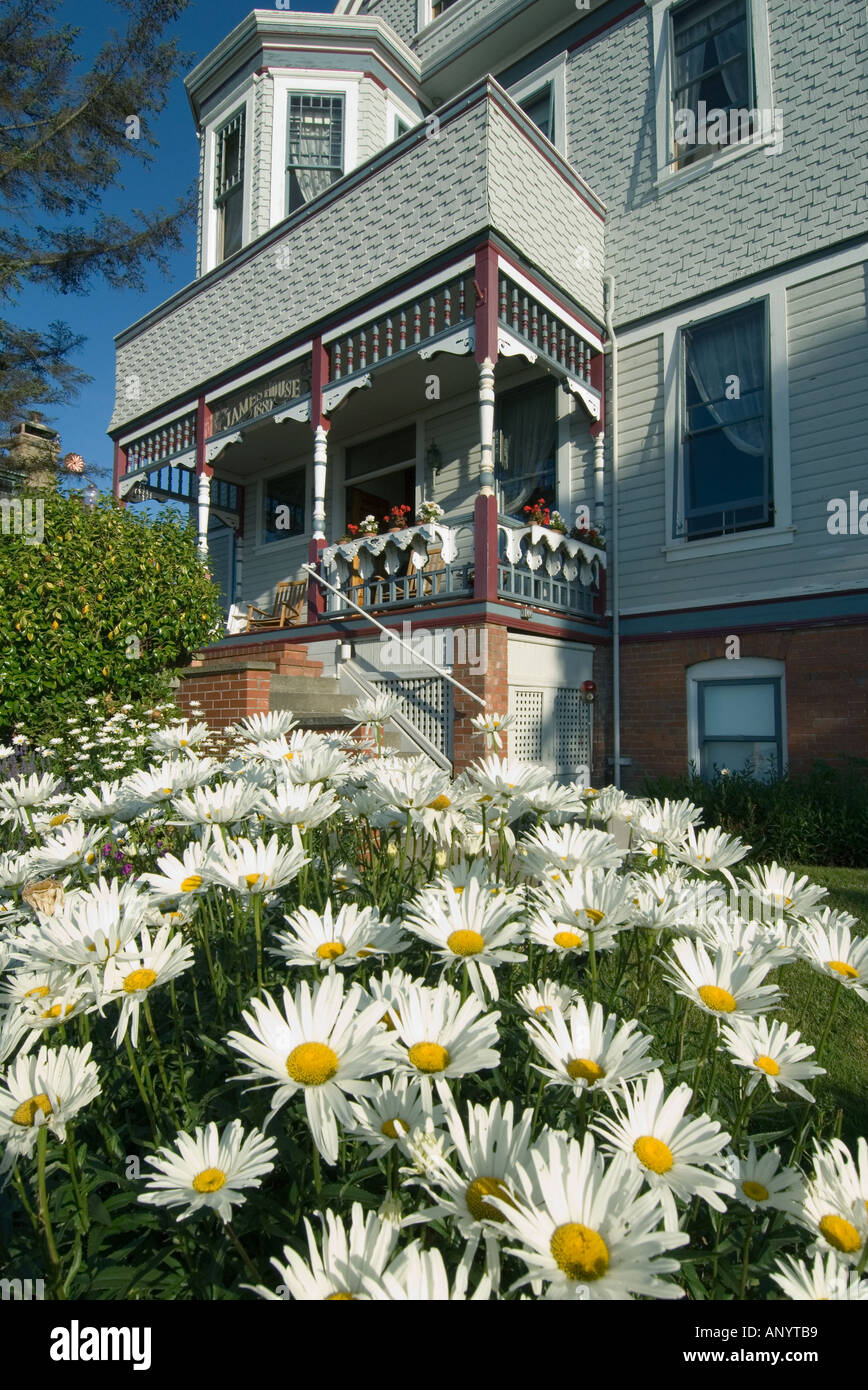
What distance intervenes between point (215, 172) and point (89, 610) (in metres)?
9.75

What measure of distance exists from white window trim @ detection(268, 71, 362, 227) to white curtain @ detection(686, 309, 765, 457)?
21.3 ft

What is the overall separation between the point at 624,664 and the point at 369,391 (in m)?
5.28

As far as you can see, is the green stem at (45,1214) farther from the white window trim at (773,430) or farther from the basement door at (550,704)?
the white window trim at (773,430)

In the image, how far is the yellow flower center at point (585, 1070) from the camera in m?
1.01

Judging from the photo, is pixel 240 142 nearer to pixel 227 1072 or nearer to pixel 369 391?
pixel 369 391

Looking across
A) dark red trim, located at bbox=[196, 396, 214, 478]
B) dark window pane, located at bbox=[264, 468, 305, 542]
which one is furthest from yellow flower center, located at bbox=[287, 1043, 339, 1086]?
dark window pane, located at bbox=[264, 468, 305, 542]

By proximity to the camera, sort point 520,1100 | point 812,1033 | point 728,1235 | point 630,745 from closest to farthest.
Result: point 728,1235, point 520,1100, point 812,1033, point 630,745

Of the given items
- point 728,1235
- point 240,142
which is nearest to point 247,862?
point 728,1235

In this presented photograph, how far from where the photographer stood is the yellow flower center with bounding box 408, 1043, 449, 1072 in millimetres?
983

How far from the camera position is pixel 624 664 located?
8867 mm

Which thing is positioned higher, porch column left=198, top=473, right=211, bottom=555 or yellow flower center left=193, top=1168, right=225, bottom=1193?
porch column left=198, top=473, right=211, bottom=555

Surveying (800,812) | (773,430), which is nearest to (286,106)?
(773,430)

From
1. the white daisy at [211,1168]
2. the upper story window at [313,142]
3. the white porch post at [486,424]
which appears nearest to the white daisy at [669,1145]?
the white daisy at [211,1168]

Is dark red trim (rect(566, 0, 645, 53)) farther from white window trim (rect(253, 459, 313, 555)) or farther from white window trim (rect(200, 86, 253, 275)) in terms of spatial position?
white window trim (rect(253, 459, 313, 555))
